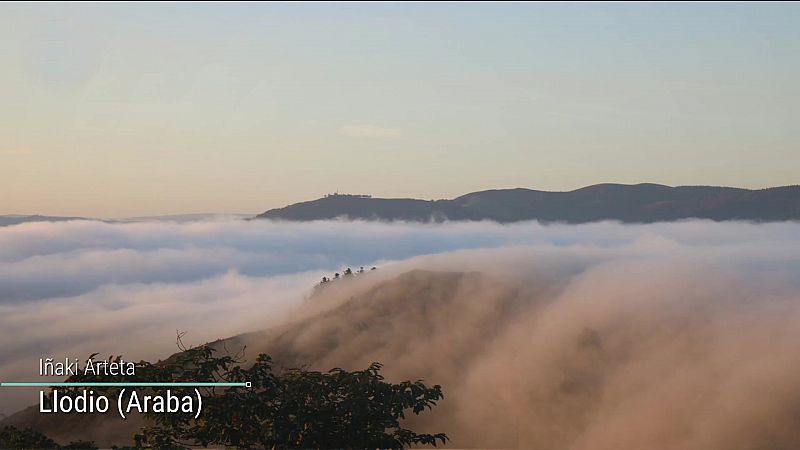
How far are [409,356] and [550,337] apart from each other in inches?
1123

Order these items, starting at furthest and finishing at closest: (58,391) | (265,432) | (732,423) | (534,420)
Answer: (534,420)
(732,423)
(58,391)
(265,432)

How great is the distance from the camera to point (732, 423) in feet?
405

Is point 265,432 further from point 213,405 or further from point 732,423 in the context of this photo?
point 732,423

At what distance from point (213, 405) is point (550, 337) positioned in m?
154

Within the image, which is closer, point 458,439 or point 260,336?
point 458,439

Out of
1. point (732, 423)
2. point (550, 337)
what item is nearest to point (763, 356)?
point (732, 423)

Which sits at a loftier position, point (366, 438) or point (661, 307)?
point (366, 438)

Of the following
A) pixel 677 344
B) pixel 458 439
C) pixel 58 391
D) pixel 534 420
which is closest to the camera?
pixel 58 391

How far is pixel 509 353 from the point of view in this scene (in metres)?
172

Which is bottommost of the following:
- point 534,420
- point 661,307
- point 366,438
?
point 534,420

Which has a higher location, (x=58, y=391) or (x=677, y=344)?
(x=58, y=391)

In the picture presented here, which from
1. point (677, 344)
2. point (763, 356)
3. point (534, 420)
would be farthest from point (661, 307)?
point (534, 420)

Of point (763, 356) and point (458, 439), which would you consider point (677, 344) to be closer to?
point (763, 356)

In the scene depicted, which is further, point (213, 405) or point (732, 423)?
point (732, 423)
